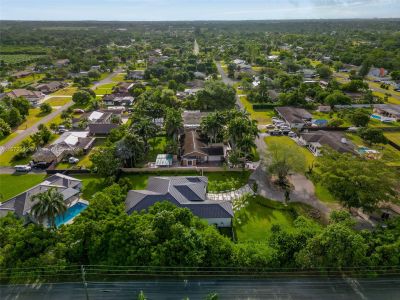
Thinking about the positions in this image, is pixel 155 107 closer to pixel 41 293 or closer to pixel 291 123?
pixel 291 123

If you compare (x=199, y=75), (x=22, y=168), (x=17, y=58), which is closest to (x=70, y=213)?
(x=22, y=168)

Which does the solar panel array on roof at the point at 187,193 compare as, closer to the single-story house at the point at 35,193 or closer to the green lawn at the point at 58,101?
the single-story house at the point at 35,193

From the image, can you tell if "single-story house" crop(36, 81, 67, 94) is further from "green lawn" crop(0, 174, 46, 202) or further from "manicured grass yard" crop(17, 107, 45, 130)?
"green lawn" crop(0, 174, 46, 202)

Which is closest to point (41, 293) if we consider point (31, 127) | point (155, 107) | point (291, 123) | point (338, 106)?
point (155, 107)

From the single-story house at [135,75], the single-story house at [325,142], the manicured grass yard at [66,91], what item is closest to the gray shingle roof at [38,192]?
the single-story house at [325,142]

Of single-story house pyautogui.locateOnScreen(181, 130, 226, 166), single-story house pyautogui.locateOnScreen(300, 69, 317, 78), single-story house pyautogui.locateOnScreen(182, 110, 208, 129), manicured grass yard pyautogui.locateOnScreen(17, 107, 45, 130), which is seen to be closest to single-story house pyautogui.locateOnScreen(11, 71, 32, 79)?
manicured grass yard pyautogui.locateOnScreen(17, 107, 45, 130)

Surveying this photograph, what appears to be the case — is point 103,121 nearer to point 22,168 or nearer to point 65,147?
point 65,147

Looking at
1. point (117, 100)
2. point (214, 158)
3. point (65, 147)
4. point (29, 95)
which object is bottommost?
point (117, 100)
